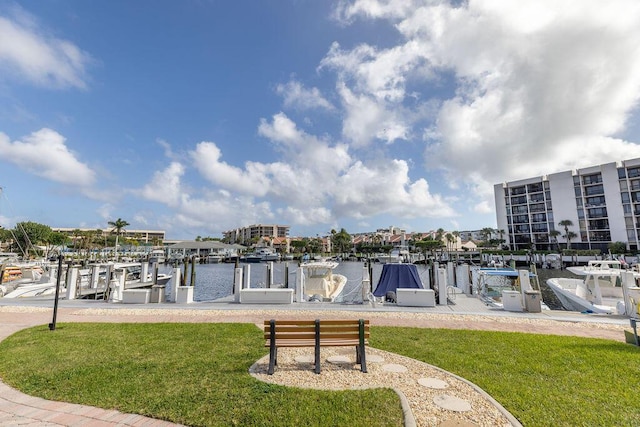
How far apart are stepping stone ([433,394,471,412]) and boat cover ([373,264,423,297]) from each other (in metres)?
13.6

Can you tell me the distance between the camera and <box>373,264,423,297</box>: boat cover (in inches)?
729

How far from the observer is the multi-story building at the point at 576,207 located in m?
65.8

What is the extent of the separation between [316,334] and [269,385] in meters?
1.32

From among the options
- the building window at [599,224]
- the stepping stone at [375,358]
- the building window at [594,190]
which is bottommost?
the stepping stone at [375,358]

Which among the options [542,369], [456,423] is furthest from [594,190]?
[456,423]

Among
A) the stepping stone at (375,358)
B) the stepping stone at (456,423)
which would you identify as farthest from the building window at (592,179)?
the stepping stone at (456,423)

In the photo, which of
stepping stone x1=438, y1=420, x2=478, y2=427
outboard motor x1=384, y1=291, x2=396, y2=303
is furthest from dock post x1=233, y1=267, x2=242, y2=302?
stepping stone x1=438, y1=420, x2=478, y2=427

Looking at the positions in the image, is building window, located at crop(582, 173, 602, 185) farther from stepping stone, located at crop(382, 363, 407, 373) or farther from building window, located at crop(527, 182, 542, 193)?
stepping stone, located at crop(382, 363, 407, 373)

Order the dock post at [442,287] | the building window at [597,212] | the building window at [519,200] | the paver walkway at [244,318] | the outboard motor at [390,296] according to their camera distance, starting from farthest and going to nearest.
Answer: the building window at [519,200] < the building window at [597,212] < the outboard motor at [390,296] < the dock post at [442,287] < the paver walkway at [244,318]

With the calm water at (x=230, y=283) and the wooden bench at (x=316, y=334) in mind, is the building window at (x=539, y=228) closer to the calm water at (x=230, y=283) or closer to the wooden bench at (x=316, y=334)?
the calm water at (x=230, y=283)

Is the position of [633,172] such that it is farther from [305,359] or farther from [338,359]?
[305,359]

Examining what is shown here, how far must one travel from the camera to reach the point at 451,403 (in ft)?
16.2

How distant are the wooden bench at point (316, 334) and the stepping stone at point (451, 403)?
5.32ft

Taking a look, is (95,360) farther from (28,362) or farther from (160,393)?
(160,393)
